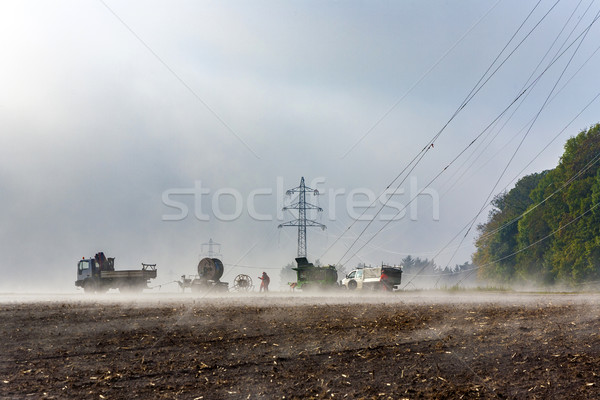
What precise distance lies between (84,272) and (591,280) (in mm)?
49313

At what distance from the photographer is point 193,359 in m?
11.3

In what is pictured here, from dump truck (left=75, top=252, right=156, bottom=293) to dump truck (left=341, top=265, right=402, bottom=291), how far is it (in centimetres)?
1721

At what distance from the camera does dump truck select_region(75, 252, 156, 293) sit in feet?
144

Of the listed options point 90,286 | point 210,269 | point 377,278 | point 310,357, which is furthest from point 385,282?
point 310,357

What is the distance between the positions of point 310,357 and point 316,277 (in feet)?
112

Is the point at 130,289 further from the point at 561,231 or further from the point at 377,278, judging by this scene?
the point at 561,231

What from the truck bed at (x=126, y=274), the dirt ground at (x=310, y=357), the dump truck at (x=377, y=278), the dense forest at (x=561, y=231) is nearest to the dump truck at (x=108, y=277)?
the truck bed at (x=126, y=274)

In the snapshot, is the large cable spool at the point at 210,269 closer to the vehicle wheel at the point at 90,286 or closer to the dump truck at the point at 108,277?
the dump truck at the point at 108,277

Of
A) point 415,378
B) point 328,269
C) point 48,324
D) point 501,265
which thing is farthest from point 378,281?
point 501,265

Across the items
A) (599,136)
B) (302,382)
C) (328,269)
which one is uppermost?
(599,136)

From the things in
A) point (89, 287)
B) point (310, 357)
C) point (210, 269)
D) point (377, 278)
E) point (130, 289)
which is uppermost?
point (210, 269)

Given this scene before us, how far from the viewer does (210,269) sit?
46.0 meters

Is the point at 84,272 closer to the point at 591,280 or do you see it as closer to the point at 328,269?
the point at 328,269

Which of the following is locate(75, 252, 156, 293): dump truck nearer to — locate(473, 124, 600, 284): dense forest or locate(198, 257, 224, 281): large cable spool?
locate(198, 257, 224, 281): large cable spool
